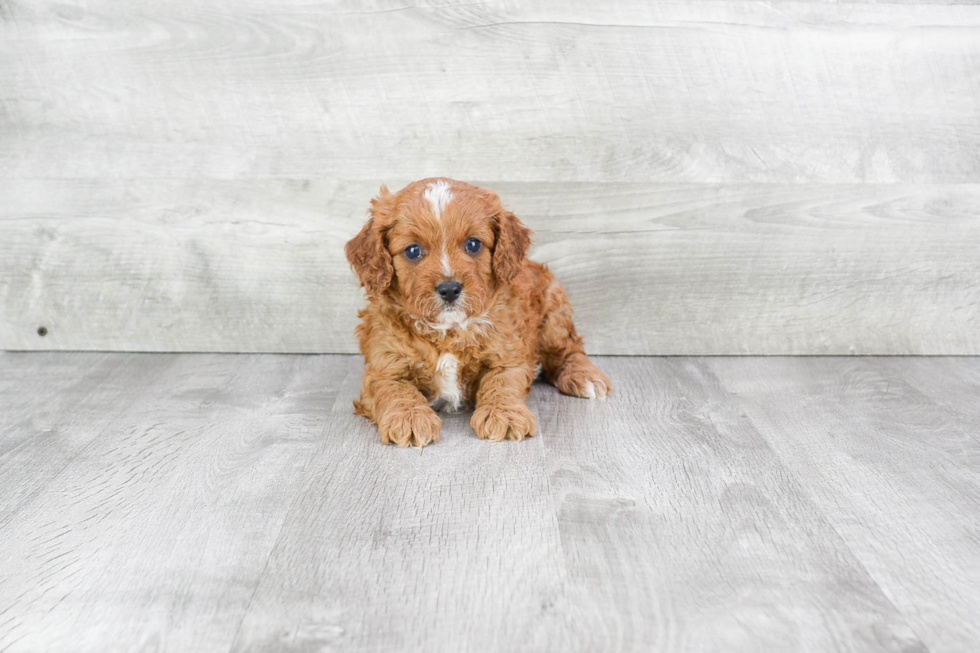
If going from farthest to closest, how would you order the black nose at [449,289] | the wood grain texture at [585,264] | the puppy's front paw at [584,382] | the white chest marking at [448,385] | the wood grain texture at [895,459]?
the wood grain texture at [585,264] < the puppy's front paw at [584,382] < the white chest marking at [448,385] < the black nose at [449,289] < the wood grain texture at [895,459]

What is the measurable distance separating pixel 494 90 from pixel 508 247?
921 mm

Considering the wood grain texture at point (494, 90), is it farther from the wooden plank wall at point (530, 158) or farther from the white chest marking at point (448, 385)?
the white chest marking at point (448, 385)

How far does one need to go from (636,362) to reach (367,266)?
54.7 inches

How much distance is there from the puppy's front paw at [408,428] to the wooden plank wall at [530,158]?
1097 millimetres

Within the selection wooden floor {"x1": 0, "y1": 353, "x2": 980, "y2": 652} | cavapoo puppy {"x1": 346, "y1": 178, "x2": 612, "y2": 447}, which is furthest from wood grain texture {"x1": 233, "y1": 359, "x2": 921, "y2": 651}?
cavapoo puppy {"x1": 346, "y1": 178, "x2": 612, "y2": 447}

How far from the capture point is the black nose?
2.55 m

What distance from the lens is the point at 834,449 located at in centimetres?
257

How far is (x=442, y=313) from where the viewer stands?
260cm

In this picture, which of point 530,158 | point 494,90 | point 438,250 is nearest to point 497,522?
point 438,250

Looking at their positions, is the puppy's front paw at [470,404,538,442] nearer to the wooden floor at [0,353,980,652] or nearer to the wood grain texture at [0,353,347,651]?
the wooden floor at [0,353,980,652]

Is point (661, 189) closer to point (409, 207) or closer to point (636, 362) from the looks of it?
point (636, 362)

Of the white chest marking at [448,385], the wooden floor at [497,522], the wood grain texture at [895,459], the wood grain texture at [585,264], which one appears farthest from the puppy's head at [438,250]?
the wood grain texture at [895,459]

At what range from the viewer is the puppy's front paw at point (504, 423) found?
2.62 metres

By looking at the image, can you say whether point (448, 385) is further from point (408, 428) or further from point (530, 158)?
point (530, 158)
